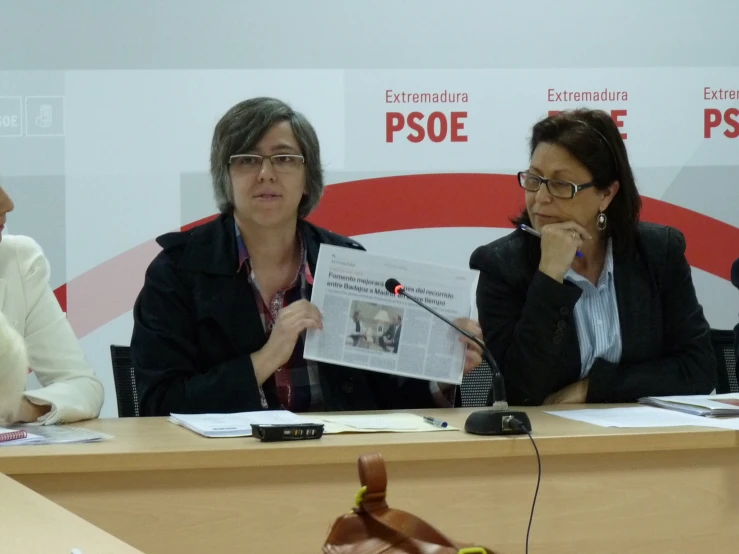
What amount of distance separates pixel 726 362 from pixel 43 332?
1.95 metres

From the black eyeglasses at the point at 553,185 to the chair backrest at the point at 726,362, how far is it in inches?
25.8

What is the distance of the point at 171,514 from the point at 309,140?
1.20 m

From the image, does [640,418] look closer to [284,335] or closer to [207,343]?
[284,335]

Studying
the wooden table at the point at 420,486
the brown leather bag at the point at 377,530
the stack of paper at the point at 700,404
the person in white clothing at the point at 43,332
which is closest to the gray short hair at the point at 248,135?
the person in white clothing at the point at 43,332

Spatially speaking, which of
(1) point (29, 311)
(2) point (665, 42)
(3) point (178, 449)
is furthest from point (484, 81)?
(3) point (178, 449)

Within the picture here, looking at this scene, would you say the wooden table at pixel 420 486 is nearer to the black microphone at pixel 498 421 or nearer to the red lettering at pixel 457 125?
the black microphone at pixel 498 421

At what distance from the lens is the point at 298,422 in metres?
2.06

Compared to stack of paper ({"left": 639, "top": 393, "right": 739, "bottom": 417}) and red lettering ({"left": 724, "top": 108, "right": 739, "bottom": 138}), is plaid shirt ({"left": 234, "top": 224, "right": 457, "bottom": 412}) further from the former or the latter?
red lettering ({"left": 724, "top": 108, "right": 739, "bottom": 138})

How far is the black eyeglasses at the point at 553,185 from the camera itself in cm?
277

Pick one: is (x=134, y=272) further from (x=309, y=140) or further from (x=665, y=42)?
(x=665, y=42)

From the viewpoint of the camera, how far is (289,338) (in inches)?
94.7

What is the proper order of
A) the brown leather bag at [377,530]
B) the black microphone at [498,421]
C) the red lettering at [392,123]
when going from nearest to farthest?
the brown leather bag at [377,530] < the black microphone at [498,421] < the red lettering at [392,123]

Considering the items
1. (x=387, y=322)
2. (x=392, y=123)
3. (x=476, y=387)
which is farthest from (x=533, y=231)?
(x=392, y=123)

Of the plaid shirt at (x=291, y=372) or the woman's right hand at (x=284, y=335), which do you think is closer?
the woman's right hand at (x=284, y=335)
